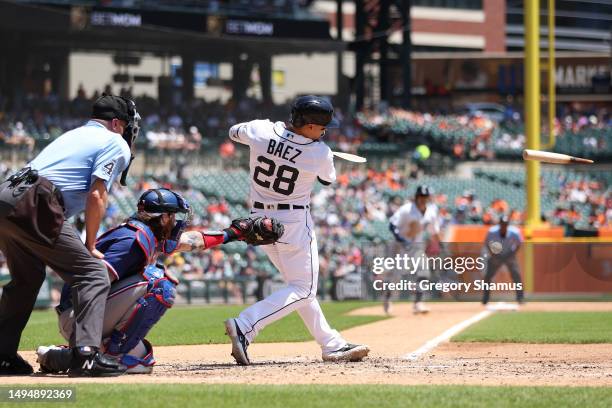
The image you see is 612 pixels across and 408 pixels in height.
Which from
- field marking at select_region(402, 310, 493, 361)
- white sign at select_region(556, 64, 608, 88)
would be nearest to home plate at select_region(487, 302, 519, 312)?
field marking at select_region(402, 310, 493, 361)

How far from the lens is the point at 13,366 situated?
23.9ft

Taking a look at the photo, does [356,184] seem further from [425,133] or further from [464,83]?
[464,83]

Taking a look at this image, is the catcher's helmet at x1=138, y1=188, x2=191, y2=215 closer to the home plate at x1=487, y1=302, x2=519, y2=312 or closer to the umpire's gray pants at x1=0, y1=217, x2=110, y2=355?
the umpire's gray pants at x1=0, y1=217, x2=110, y2=355

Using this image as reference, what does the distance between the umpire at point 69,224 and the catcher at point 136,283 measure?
218 millimetres

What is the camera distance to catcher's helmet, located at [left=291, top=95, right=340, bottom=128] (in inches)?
319

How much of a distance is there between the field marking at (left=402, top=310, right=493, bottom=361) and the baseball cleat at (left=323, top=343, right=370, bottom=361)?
0.56m

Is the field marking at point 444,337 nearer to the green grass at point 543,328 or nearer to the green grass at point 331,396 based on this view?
the green grass at point 543,328

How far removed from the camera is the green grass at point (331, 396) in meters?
5.76

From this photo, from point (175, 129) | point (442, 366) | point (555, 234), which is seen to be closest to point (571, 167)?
point (175, 129)

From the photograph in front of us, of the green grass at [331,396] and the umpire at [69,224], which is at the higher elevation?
the umpire at [69,224]

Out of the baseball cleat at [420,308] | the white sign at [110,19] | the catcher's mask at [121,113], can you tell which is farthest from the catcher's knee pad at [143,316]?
the white sign at [110,19]

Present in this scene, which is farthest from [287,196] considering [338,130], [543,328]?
[338,130]

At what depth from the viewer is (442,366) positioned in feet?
26.2

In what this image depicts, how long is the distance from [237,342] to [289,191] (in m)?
1.12
